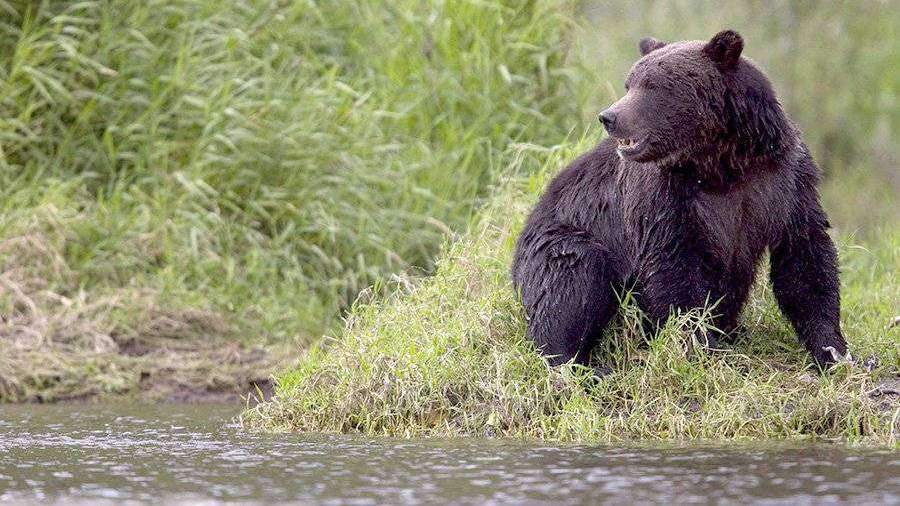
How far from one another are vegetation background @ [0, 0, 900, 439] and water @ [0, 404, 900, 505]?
4.05ft

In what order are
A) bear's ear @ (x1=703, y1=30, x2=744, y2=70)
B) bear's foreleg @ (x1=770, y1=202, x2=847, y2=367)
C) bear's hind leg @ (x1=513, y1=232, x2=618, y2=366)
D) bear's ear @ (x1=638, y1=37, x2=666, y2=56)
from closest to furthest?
bear's ear @ (x1=703, y1=30, x2=744, y2=70)
bear's foreleg @ (x1=770, y1=202, x2=847, y2=367)
bear's hind leg @ (x1=513, y1=232, x2=618, y2=366)
bear's ear @ (x1=638, y1=37, x2=666, y2=56)

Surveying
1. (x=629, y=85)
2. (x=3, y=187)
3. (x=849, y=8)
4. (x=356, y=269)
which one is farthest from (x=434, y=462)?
(x=849, y=8)

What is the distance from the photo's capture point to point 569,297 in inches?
235

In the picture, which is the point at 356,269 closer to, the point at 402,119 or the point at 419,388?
the point at 402,119

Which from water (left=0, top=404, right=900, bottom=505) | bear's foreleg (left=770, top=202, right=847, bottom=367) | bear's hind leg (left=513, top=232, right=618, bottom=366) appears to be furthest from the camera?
bear's hind leg (left=513, top=232, right=618, bottom=366)

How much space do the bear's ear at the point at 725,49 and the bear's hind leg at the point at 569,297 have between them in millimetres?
912

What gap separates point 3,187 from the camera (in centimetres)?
866

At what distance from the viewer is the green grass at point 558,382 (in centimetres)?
548

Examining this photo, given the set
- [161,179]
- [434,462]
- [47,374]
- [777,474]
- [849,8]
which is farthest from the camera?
[849,8]

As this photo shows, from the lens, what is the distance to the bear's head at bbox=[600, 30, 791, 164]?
5.68 metres

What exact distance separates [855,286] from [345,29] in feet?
13.5

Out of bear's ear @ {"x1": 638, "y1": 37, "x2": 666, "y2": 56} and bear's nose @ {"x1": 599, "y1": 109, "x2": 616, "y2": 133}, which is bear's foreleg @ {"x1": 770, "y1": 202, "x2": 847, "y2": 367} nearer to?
bear's nose @ {"x1": 599, "y1": 109, "x2": 616, "y2": 133}

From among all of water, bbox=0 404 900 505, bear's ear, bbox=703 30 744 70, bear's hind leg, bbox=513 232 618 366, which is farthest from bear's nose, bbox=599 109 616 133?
water, bbox=0 404 900 505

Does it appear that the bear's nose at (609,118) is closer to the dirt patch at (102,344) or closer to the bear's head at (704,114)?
the bear's head at (704,114)
